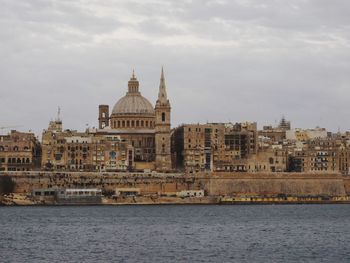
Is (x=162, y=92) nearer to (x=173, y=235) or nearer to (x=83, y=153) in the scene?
(x=83, y=153)

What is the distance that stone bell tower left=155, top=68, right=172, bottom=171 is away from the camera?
4884 inches

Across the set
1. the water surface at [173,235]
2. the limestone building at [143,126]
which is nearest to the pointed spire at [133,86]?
the limestone building at [143,126]

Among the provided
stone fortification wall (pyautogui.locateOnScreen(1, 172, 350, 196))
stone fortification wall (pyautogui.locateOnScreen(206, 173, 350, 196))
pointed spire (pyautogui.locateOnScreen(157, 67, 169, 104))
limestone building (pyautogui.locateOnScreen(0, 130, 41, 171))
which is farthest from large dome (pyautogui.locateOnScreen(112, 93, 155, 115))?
stone fortification wall (pyautogui.locateOnScreen(206, 173, 350, 196))

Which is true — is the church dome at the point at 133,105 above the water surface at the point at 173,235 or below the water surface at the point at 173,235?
above

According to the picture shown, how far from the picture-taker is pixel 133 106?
13425 cm

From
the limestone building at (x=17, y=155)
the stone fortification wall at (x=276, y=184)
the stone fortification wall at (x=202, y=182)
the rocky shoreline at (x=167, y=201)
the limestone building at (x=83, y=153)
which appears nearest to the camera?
the rocky shoreline at (x=167, y=201)

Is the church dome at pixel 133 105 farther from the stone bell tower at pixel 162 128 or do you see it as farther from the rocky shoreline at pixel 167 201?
the rocky shoreline at pixel 167 201

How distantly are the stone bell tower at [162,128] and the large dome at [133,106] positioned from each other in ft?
27.1

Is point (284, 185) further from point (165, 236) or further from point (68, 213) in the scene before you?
point (165, 236)

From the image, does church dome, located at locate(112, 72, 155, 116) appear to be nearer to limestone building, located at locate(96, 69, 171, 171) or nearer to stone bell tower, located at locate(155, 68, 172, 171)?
limestone building, located at locate(96, 69, 171, 171)

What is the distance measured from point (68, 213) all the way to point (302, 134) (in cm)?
6890

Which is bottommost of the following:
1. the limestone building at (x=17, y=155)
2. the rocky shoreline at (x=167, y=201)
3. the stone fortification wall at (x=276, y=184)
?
the rocky shoreline at (x=167, y=201)

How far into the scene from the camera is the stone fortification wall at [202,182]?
11069 cm

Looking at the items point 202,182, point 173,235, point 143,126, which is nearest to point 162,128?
point 143,126
